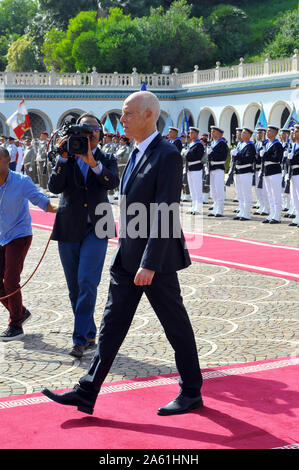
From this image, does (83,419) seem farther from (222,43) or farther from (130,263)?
(222,43)

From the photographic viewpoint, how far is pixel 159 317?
13.7 feet

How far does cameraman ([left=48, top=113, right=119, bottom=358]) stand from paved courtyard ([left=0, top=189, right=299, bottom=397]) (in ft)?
1.18

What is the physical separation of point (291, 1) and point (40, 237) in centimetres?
6185

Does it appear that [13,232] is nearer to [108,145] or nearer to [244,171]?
[244,171]

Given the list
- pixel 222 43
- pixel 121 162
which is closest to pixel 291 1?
pixel 222 43

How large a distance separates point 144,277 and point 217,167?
12.9 m

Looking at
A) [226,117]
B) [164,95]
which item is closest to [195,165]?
[226,117]

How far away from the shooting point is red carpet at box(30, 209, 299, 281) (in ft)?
29.5

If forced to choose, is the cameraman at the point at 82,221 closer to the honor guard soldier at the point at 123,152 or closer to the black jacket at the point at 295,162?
the black jacket at the point at 295,162

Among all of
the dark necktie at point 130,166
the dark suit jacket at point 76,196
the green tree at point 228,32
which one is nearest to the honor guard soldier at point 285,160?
the dark suit jacket at point 76,196

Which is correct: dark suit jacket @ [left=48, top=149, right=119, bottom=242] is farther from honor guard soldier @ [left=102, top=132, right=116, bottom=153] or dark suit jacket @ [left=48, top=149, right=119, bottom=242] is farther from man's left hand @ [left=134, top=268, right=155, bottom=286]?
honor guard soldier @ [left=102, top=132, right=116, bottom=153]

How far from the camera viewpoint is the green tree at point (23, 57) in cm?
5978

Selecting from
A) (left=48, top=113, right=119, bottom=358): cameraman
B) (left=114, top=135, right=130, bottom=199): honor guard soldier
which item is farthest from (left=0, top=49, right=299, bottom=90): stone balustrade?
(left=48, top=113, right=119, bottom=358): cameraman

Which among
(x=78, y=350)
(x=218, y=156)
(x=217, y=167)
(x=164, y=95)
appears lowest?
(x=78, y=350)
